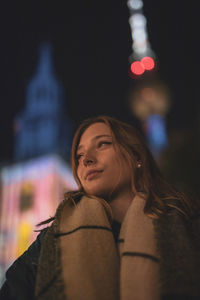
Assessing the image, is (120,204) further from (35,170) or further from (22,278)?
(35,170)

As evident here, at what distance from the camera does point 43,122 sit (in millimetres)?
28844

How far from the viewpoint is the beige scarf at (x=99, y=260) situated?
1571 millimetres

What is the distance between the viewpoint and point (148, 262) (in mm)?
1654

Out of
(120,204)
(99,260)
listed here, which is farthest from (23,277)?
(120,204)

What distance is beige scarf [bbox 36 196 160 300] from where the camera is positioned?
5.16 ft

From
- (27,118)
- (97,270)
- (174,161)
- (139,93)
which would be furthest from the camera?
(27,118)

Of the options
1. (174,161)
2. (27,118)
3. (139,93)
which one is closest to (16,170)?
(27,118)

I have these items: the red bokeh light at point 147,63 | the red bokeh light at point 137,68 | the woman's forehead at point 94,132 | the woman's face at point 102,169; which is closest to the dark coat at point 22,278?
the woman's face at point 102,169

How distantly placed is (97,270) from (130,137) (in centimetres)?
113

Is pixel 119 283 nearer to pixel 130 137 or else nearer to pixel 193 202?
pixel 193 202

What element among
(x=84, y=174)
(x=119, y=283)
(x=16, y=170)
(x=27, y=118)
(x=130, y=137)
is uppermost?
(x=27, y=118)

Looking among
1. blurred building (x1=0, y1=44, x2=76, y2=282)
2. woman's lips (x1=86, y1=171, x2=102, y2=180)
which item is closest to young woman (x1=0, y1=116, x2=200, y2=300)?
woman's lips (x1=86, y1=171, x2=102, y2=180)

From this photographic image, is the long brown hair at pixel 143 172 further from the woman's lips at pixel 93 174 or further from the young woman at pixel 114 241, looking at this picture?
the woman's lips at pixel 93 174

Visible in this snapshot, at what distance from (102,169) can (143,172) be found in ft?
1.09
